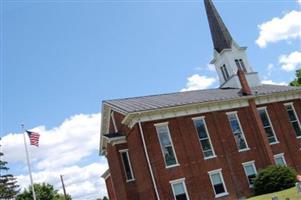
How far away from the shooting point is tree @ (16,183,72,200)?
64562 millimetres

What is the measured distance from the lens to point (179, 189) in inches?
1016

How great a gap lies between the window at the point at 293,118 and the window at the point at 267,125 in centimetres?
265

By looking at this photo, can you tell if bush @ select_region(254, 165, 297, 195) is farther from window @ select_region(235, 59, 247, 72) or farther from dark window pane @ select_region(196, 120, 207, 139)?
window @ select_region(235, 59, 247, 72)

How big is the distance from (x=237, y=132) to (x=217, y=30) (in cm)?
1312

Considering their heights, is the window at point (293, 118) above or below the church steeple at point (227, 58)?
below

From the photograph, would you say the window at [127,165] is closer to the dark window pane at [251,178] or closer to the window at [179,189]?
the window at [179,189]

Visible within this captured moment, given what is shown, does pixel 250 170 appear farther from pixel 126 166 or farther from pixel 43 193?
pixel 43 193

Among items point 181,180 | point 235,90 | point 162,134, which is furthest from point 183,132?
point 235,90

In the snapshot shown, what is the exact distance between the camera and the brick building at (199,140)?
26.0 metres

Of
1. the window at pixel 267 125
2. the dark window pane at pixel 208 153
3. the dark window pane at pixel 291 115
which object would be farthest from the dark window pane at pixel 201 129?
the dark window pane at pixel 291 115

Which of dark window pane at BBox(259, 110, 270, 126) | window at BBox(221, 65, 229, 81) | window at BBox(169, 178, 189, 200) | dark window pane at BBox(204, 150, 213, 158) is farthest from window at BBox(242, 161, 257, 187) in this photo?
window at BBox(221, 65, 229, 81)

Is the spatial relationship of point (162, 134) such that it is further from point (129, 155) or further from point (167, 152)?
point (129, 155)

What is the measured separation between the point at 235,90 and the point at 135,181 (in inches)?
482

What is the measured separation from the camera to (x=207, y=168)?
89.0ft
